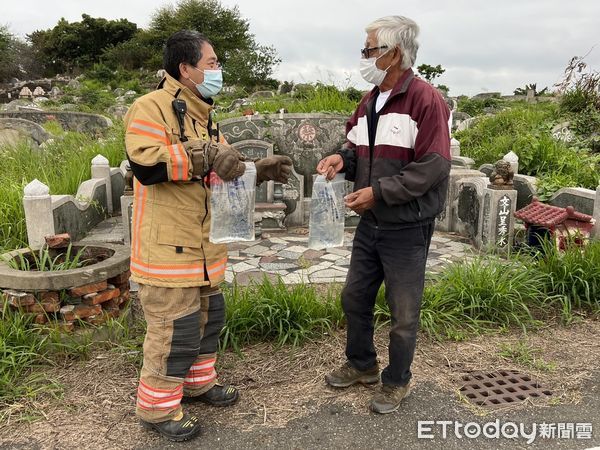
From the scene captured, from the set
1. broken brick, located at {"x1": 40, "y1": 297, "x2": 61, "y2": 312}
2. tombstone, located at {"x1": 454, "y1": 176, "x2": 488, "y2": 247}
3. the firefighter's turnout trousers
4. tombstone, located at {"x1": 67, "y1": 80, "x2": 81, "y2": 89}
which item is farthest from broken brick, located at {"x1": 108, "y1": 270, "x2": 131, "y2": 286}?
tombstone, located at {"x1": 67, "y1": 80, "x2": 81, "y2": 89}

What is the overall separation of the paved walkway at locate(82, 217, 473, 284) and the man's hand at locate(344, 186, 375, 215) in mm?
2592

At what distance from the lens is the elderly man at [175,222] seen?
2498mm

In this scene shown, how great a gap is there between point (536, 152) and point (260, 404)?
697cm

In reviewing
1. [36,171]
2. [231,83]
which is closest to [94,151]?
[36,171]

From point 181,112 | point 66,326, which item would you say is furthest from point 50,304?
point 181,112

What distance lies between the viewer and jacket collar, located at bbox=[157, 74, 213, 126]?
2.62 meters

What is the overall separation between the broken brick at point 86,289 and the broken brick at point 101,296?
0.09 ft

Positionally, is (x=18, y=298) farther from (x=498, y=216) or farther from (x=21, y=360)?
(x=498, y=216)

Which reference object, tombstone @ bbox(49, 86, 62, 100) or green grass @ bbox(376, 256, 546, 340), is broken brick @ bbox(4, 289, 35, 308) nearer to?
green grass @ bbox(376, 256, 546, 340)

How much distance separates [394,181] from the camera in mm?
2645

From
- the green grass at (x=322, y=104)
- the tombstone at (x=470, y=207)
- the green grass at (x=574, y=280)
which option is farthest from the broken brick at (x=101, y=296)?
the green grass at (x=322, y=104)

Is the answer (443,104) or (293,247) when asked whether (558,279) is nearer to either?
(443,104)

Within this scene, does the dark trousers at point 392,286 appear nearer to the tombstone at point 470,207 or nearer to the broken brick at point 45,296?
the broken brick at point 45,296

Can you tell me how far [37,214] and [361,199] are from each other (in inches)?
122
